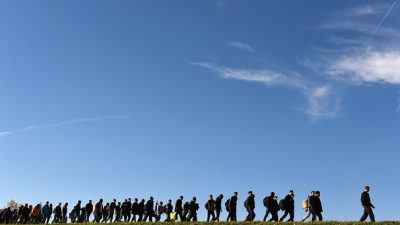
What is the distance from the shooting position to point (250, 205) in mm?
32656

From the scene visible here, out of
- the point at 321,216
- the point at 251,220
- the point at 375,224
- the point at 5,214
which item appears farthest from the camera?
the point at 5,214

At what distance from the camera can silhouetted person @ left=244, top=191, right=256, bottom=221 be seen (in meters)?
32.5

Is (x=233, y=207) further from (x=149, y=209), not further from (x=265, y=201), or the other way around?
(x=149, y=209)

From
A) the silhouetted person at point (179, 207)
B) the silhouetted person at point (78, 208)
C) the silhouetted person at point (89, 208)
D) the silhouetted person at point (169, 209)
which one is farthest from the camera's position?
the silhouetted person at point (78, 208)

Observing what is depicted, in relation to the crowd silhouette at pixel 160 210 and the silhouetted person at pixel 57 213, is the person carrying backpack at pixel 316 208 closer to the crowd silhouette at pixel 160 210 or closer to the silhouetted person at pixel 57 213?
the crowd silhouette at pixel 160 210

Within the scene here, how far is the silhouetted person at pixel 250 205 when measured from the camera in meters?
32.5

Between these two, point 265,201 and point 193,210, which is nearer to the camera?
point 265,201

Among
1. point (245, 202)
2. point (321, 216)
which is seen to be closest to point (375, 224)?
point (321, 216)

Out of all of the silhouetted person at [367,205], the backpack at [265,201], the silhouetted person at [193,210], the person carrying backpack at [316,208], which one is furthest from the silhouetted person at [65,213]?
the silhouetted person at [367,205]

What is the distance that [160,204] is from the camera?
40.2 m

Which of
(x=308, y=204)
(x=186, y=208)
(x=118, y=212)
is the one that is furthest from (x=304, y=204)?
(x=118, y=212)

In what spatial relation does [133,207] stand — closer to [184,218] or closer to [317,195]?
[184,218]

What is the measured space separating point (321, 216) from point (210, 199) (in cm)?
878

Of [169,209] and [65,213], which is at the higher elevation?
[169,209]
